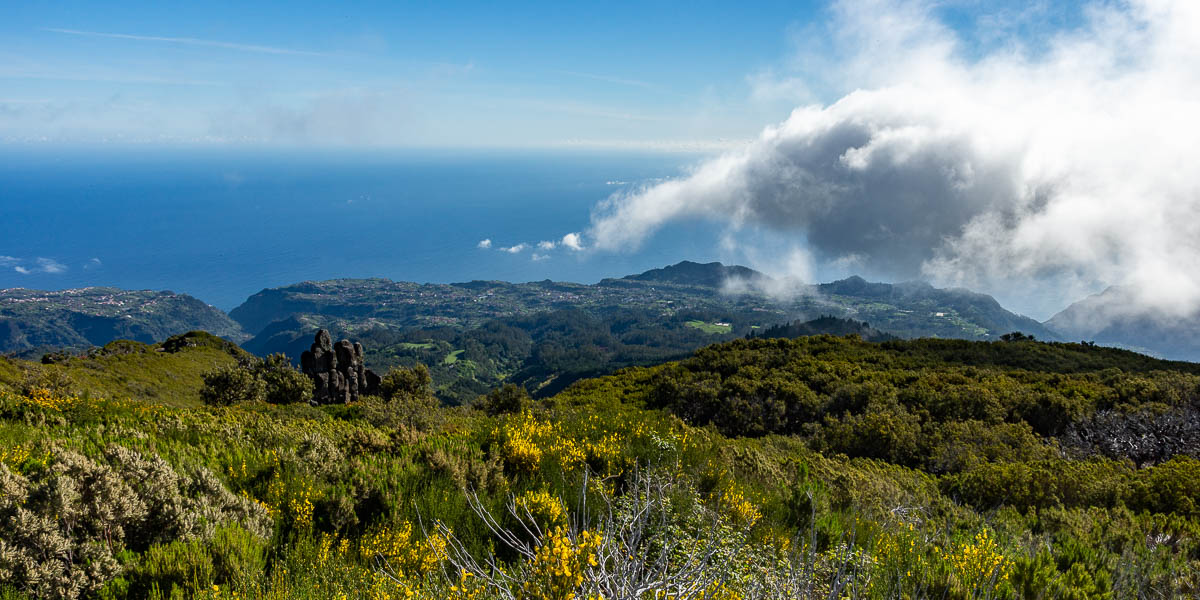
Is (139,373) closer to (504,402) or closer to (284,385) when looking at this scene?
(284,385)

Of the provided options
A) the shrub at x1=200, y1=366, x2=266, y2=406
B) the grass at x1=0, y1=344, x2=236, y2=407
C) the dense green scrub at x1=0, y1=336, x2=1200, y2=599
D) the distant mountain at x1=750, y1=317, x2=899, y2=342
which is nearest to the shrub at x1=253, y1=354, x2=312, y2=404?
the shrub at x1=200, y1=366, x2=266, y2=406

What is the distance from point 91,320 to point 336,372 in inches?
8569

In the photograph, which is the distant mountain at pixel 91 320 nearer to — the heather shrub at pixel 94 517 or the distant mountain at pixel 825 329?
the distant mountain at pixel 825 329

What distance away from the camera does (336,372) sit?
26453 mm

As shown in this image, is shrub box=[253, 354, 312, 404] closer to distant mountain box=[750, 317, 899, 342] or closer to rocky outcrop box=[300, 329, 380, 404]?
rocky outcrop box=[300, 329, 380, 404]

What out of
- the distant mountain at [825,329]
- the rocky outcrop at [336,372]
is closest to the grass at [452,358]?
the distant mountain at [825,329]

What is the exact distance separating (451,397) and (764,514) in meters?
81.4

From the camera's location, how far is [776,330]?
112 meters

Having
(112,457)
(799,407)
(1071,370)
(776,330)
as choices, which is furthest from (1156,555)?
(776,330)

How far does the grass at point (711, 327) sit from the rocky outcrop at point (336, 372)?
144 metres

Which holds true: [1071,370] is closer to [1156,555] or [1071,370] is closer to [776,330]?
[1156,555]

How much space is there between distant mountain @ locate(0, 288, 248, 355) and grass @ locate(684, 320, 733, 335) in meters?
167

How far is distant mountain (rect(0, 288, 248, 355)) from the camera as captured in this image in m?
160

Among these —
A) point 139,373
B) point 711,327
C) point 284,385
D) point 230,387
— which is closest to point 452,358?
point 711,327
